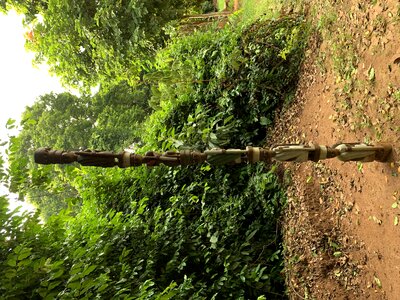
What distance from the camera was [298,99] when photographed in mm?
5594

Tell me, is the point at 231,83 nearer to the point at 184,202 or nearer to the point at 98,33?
the point at 184,202

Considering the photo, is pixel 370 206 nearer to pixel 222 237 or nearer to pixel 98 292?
pixel 222 237

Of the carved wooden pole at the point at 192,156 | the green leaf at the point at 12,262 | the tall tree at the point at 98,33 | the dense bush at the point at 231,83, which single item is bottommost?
the green leaf at the point at 12,262

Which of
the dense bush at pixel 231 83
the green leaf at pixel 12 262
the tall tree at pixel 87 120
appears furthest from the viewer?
the tall tree at pixel 87 120

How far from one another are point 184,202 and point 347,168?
2.64m

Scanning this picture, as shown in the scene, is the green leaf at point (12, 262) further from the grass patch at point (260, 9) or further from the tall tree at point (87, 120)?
the tall tree at point (87, 120)

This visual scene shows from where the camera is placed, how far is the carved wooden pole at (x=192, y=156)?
2.59m

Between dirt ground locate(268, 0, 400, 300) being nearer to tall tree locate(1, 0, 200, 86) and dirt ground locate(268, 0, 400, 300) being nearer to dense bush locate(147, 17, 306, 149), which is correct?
dense bush locate(147, 17, 306, 149)

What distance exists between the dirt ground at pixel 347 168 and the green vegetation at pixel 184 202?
0.43 metres

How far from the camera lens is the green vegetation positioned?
4.07 metres

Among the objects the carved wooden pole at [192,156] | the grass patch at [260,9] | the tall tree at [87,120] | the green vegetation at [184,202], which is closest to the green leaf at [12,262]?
the green vegetation at [184,202]

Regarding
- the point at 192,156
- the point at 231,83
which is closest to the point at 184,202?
the point at 231,83

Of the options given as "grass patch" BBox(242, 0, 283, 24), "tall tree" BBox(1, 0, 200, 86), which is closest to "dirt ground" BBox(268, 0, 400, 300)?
"grass patch" BBox(242, 0, 283, 24)

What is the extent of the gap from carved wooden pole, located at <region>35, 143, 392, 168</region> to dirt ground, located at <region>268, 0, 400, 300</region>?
896 mm
